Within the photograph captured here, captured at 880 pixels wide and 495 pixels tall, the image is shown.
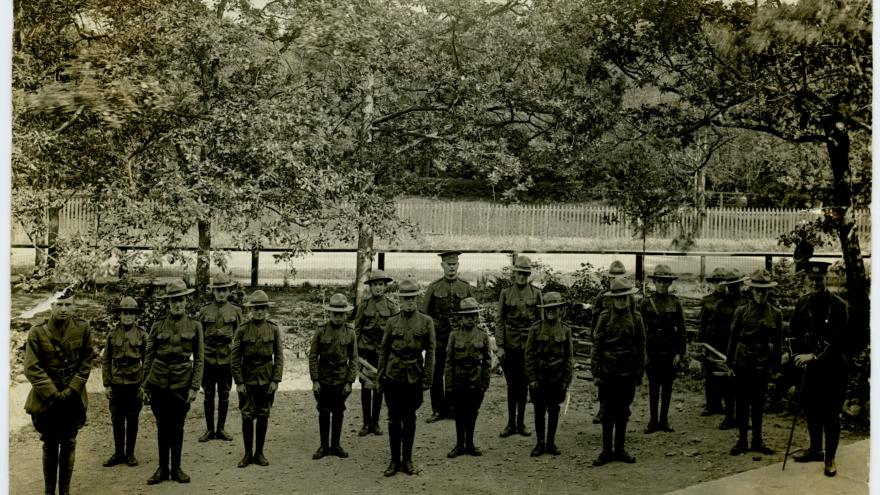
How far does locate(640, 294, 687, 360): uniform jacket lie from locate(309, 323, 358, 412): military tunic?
98.7 inches

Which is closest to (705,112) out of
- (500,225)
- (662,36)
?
(662,36)

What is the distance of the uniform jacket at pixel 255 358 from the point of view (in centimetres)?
530

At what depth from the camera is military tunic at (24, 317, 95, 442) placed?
14.3ft

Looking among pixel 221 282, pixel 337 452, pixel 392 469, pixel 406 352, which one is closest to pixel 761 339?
pixel 406 352

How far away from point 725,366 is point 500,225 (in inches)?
86.5

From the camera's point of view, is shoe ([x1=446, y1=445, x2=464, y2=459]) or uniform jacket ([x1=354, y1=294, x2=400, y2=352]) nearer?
shoe ([x1=446, y1=445, x2=464, y2=459])

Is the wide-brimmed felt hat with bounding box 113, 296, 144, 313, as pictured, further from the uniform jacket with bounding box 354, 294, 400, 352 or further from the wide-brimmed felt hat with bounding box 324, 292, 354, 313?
the uniform jacket with bounding box 354, 294, 400, 352

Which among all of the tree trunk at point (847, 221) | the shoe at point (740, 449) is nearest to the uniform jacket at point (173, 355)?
the shoe at point (740, 449)

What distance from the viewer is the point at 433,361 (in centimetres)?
527

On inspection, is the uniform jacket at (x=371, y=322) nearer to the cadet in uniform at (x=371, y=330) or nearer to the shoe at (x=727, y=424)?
the cadet in uniform at (x=371, y=330)

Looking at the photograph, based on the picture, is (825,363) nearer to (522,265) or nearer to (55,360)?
(522,265)

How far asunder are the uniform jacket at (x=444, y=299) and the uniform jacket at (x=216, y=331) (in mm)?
1613

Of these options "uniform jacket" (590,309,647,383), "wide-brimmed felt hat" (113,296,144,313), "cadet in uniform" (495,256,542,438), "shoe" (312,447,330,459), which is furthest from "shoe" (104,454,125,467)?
"uniform jacket" (590,309,647,383)

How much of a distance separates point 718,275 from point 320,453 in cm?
349
